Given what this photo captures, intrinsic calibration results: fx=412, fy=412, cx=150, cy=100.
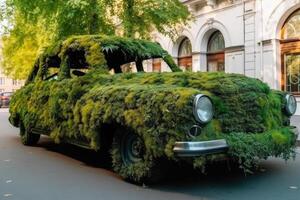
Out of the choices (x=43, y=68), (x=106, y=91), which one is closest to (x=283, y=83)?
(x=43, y=68)

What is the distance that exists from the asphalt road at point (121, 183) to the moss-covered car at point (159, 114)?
1.08 ft

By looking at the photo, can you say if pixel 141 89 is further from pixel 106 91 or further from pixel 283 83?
pixel 283 83

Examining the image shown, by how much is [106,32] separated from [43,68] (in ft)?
27.3

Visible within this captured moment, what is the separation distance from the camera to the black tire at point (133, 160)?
510cm

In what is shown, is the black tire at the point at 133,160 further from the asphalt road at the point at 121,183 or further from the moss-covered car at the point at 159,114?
the asphalt road at the point at 121,183

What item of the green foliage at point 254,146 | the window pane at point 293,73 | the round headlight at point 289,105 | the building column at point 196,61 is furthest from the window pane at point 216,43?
the green foliage at point 254,146

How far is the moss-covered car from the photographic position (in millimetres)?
4629

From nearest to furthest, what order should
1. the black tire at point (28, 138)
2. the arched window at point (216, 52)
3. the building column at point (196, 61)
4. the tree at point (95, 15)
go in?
the black tire at point (28, 138)
the tree at point (95, 15)
the arched window at point (216, 52)
the building column at point (196, 61)

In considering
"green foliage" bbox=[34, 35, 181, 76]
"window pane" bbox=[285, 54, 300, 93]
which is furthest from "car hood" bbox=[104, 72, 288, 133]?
"window pane" bbox=[285, 54, 300, 93]

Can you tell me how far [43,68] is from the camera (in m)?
8.37

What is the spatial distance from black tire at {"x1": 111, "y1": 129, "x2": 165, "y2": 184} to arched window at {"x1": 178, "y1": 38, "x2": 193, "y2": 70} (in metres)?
15.9

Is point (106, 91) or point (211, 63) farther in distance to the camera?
point (211, 63)

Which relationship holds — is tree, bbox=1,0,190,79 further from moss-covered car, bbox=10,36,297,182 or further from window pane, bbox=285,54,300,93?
moss-covered car, bbox=10,36,297,182

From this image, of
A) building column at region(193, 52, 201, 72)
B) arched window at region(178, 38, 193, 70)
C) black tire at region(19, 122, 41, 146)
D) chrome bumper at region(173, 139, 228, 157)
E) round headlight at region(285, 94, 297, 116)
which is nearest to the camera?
chrome bumper at region(173, 139, 228, 157)
